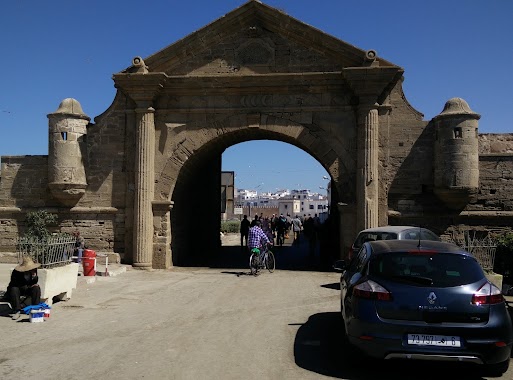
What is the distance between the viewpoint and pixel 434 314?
496 cm

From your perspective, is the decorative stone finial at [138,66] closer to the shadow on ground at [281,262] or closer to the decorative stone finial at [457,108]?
the shadow on ground at [281,262]

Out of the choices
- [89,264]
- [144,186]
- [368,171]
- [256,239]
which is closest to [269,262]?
[256,239]

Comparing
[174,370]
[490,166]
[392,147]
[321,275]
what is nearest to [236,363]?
[174,370]

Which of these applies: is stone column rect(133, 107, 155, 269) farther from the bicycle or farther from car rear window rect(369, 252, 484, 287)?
car rear window rect(369, 252, 484, 287)

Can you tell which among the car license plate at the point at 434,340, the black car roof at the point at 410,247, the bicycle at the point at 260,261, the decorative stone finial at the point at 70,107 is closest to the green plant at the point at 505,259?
the bicycle at the point at 260,261

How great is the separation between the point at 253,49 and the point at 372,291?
1143 centimetres

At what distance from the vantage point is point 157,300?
33.1 feet

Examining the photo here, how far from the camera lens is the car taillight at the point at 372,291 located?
16.9 ft

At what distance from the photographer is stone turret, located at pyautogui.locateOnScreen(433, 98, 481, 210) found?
13.9m

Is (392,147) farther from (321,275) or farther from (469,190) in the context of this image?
(321,275)

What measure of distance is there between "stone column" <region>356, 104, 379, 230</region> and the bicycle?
2.86m

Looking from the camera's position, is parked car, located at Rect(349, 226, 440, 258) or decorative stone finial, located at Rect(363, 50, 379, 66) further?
decorative stone finial, located at Rect(363, 50, 379, 66)

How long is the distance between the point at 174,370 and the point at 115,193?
1082cm

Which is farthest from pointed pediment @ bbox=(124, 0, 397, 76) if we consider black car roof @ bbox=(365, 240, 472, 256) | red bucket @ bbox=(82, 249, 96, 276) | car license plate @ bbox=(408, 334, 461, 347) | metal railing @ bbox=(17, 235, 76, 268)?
car license plate @ bbox=(408, 334, 461, 347)
